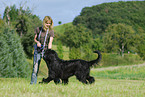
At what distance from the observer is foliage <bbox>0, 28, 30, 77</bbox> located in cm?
1738

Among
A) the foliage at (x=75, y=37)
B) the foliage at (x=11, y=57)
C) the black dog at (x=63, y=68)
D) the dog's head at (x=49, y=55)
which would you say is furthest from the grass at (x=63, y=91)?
the foliage at (x=75, y=37)

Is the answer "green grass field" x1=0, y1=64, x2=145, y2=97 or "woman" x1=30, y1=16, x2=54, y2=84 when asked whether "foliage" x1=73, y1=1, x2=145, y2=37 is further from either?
"green grass field" x1=0, y1=64, x2=145, y2=97

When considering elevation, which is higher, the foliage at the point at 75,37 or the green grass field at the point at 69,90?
the foliage at the point at 75,37

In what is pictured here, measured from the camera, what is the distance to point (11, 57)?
17656 mm

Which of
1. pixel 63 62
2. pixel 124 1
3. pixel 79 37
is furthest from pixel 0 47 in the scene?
pixel 124 1

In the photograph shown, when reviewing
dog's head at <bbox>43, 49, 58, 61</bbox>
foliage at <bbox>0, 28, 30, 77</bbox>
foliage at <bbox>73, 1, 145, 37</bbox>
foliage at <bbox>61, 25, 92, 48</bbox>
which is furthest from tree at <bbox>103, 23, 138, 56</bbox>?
dog's head at <bbox>43, 49, 58, 61</bbox>

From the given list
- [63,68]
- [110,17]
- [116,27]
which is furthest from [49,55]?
[110,17]

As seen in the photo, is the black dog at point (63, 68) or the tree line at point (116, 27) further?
the tree line at point (116, 27)

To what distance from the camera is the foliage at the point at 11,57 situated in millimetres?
17375

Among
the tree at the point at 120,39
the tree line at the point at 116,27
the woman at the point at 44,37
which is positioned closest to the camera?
the woman at the point at 44,37

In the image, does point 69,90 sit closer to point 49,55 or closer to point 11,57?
point 49,55

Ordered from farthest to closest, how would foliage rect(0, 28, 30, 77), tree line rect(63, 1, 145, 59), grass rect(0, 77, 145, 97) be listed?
tree line rect(63, 1, 145, 59) < foliage rect(0, 28, 30, 77) < grass rect(0, 77, 145, 97)

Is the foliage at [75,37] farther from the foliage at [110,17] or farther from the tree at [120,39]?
the foliage at [110,17]

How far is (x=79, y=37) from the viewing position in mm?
48500
